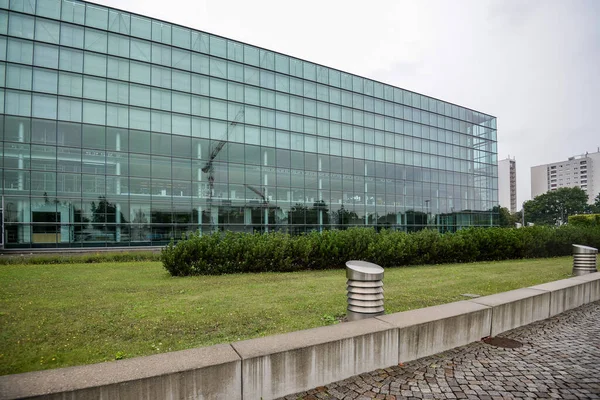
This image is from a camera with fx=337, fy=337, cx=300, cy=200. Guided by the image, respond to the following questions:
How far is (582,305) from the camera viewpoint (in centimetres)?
808

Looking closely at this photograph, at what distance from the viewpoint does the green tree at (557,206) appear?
102 metres

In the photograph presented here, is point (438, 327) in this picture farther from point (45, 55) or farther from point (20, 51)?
point (20, 51)

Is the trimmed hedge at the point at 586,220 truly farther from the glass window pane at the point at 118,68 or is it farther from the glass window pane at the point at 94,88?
the glass window pane at the point at 94,88

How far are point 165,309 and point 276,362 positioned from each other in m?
3.61

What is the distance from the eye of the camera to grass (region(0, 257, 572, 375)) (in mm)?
4484

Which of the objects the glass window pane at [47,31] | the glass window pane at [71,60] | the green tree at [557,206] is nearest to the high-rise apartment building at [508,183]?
the green tree at [557,206]

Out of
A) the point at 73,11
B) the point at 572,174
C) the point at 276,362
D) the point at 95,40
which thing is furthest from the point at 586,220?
the point at 572,174

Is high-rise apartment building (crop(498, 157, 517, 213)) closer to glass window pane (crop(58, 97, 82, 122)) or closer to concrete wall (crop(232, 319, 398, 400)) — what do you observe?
glass window pane (crop(58, 97, 82, 122))

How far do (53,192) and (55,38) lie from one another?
13.2m

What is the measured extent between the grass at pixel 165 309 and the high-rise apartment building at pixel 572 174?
186m

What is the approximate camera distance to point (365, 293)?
5.29 meters

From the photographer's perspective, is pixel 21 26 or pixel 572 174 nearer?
pixel 21 26

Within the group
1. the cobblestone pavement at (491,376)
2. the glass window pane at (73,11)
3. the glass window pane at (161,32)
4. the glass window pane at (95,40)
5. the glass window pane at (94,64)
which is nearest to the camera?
the cobblestone pavement at (491,376)

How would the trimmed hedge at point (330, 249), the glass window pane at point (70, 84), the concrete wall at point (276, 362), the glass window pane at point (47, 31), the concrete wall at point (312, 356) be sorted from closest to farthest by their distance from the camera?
the concrete wall at point (276, 362)
the concrete wall at point (312, 356)
the trimmed hedge at point (330, 249)
the glass window pane at point (47, 31)
the glass window pane at point (70, 84)
